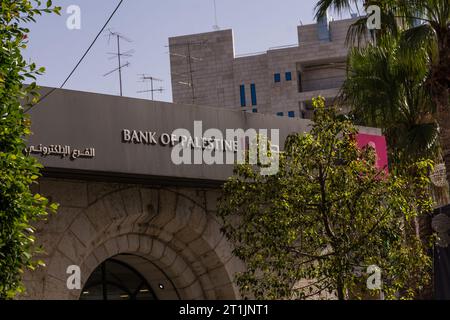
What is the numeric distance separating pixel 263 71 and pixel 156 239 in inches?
2541

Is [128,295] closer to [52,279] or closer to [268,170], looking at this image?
[52,279]

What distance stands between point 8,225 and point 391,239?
658 cm

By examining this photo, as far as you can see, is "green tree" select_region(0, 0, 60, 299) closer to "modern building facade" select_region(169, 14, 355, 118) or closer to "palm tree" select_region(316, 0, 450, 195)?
"palm tree" select_region(316, 0, 450, 195)

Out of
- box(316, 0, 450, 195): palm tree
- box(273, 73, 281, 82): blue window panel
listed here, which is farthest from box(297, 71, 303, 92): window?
box(316, 0, 450, 195): palm tree

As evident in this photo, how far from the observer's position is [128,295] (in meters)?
19.0

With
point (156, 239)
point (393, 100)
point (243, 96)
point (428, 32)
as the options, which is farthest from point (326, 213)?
point (243, 96)

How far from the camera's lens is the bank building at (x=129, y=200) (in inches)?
619

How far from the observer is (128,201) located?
17438mm

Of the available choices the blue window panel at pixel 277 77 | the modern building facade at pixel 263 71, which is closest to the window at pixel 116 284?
the modern building facade at pixel 263 71

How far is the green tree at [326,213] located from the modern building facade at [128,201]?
1998 mm

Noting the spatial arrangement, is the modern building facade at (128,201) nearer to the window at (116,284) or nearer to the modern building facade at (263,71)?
the window at (116,284)

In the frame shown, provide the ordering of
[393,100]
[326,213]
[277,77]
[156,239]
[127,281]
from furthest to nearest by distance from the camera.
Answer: [277,77]
[393,100]
[127,281]
[156,239]
[326,213]

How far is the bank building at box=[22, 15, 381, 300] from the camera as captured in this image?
1573 cm

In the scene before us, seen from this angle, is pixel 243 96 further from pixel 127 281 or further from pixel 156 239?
pixel 156 239
